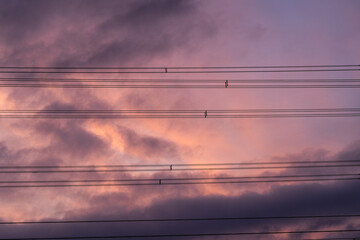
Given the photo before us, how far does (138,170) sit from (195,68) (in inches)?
204

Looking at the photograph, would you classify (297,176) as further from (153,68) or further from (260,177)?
(153,68)

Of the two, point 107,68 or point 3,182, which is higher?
point 107,68

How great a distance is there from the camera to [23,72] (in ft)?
76.2

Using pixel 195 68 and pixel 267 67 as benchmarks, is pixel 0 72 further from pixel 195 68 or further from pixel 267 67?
pixel 267 67

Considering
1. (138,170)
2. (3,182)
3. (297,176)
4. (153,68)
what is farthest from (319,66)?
(3,182)

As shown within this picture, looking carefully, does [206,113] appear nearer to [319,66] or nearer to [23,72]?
[319,66]

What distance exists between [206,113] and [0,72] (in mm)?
9375

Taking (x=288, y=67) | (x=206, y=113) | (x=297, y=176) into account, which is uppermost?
(x=288, y=67)

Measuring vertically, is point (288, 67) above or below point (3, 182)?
above

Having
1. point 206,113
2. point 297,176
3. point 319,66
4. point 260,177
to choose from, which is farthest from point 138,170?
point 319,66

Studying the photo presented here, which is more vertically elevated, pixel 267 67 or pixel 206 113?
pixel 267 67

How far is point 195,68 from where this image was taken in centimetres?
2358

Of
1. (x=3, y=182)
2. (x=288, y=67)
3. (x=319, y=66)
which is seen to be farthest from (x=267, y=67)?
(x=3, y=182)

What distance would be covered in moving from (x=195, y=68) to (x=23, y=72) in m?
7.58
